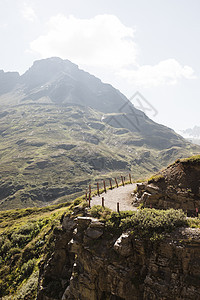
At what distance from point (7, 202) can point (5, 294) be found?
168m

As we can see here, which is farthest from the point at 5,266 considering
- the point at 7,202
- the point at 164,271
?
the point at 7,202

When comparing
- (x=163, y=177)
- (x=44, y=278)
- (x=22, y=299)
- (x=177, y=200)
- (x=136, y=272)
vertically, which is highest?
(x=163, y=177)

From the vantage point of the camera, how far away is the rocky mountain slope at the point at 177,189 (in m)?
19.3

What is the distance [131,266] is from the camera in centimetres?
1359

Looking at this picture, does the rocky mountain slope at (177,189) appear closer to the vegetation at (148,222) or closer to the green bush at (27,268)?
the vegetation at (148,222)

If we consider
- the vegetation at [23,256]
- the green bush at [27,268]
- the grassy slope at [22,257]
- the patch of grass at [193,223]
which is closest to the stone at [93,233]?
the patch of grass at [193,223]

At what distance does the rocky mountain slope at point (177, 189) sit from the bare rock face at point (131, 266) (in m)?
6.64

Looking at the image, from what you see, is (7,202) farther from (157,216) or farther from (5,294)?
(157,216)

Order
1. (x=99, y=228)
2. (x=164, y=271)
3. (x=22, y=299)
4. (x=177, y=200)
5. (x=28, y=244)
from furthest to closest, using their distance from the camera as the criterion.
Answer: (x=28, y=244) → (x=22, y=299) → (x=177, y=200) → (x=99, y=228) → (x=164, y=271)

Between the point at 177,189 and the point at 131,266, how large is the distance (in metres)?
10.1

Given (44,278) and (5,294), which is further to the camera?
(5,294)

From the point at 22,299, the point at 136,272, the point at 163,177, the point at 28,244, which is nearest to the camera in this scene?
the point at 136,272

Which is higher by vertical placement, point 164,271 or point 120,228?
point 120,228

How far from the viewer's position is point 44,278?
2041 centimetres
